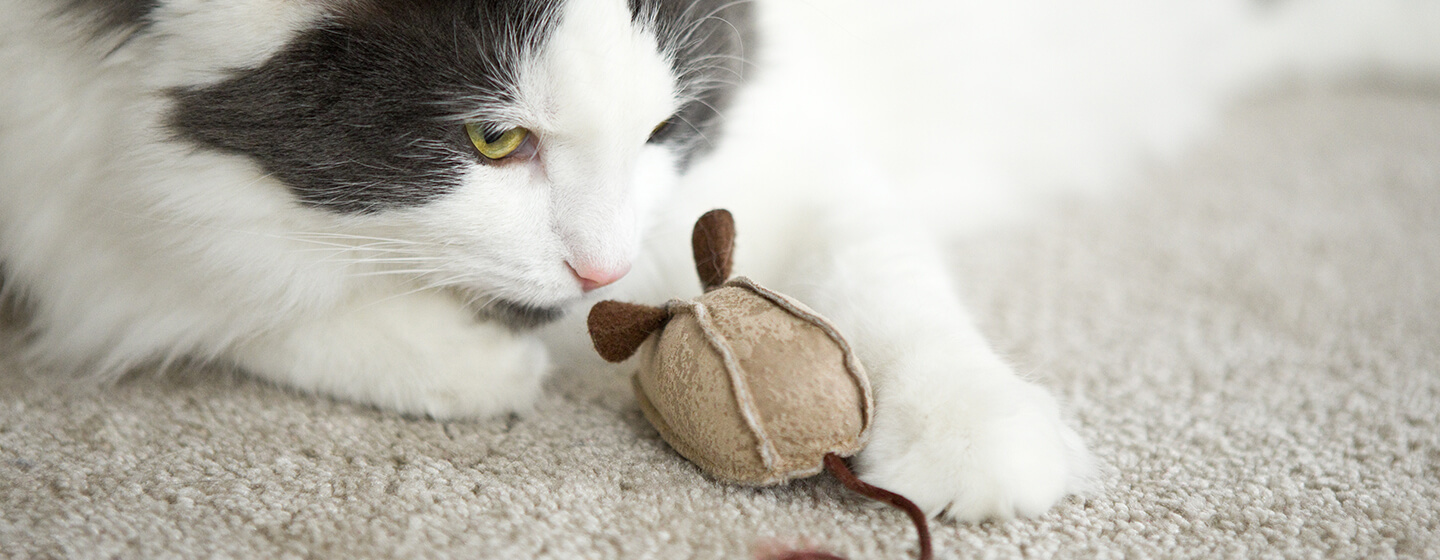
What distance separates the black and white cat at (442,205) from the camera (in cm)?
78

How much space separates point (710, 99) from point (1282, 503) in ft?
2.16

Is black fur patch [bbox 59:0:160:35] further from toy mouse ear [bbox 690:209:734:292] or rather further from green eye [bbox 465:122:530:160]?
toy mouse ear [bbox 690:209:734:292]

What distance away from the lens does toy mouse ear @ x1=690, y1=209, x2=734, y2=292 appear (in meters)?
0.88

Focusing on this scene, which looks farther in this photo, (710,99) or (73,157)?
(710,99)

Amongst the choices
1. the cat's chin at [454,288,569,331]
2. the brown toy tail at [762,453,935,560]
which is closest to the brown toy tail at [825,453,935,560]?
the brown toy tail at [762,453,935,560]

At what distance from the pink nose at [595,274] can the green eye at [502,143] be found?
0.11 m

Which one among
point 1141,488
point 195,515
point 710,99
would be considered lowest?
point 195,515

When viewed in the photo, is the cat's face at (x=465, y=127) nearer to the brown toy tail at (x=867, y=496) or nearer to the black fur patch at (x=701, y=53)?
the black fur patch at (x=701, y=53)

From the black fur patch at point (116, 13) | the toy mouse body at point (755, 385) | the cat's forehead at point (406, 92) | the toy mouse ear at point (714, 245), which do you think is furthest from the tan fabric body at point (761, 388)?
the black fur patch at point (116, 13)

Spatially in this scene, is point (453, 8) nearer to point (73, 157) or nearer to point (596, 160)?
point (596, 160)

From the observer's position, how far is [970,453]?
2.40 feet

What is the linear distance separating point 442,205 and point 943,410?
444 mm

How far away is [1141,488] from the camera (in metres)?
0.83

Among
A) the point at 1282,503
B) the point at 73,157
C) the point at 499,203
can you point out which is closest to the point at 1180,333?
the point at 1282,503
